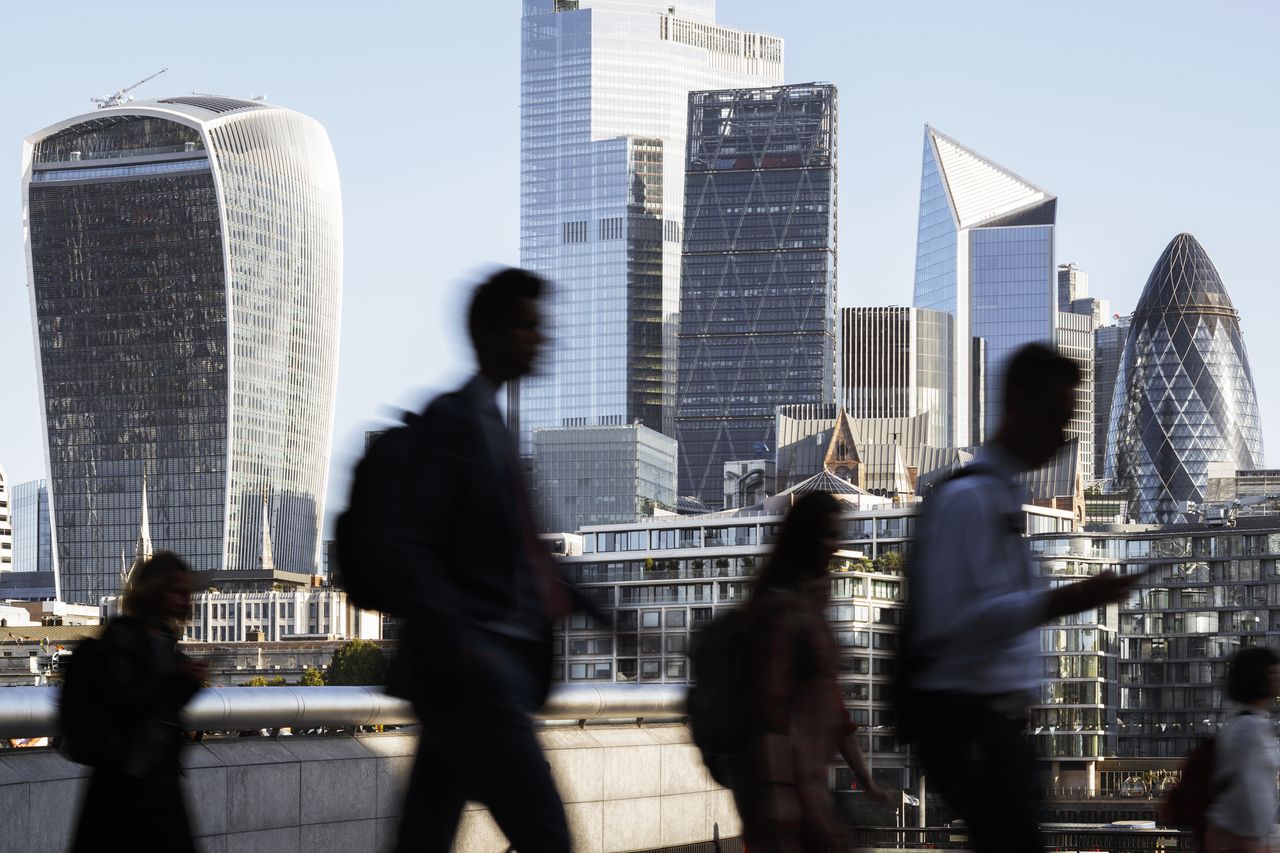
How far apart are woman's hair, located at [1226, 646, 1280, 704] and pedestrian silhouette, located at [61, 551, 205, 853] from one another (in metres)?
4.31

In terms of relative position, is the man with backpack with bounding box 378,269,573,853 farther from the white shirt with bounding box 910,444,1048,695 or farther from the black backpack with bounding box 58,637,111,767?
the black backpack with bounding box 58,637,111,767

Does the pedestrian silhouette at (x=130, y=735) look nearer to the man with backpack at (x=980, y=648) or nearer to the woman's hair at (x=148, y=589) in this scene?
the woman's hair at (x=148, y=589)

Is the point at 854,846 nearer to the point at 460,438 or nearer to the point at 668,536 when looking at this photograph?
the point at 460,438

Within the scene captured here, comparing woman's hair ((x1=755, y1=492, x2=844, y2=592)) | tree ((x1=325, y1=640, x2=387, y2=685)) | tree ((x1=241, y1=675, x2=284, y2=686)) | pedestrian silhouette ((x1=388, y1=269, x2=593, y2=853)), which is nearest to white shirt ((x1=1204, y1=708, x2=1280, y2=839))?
woman's hair ((x1=755, y1=492, x2=844, y2=592))

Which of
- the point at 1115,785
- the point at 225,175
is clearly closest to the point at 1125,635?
the point at 1115,785

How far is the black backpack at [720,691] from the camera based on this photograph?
22.6 ft

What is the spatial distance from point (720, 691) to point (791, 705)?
0.25 meters

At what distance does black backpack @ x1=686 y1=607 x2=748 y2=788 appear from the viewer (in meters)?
6.89

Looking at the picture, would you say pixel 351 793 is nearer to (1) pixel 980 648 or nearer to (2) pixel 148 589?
(2) pixel 148 589

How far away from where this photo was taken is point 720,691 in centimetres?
692

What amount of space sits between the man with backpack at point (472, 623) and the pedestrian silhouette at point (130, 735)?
172 cm

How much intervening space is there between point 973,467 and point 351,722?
6.40 m

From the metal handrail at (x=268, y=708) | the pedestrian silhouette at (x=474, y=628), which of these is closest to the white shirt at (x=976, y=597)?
the pedestrian silhouette at (x=474, y=628)

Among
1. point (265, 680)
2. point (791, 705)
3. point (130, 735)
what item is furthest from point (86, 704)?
point (265, 680)
